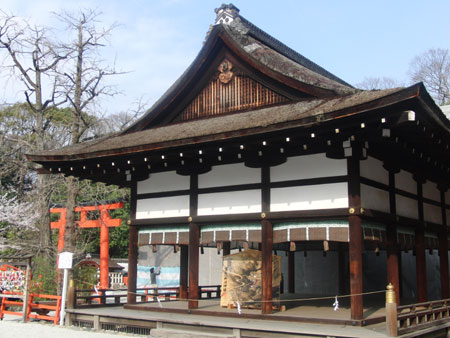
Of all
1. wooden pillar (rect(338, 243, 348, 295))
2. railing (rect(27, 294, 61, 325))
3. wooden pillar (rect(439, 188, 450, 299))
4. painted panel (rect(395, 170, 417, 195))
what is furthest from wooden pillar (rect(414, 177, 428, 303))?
railing (rect(27, 294, 61, 325))

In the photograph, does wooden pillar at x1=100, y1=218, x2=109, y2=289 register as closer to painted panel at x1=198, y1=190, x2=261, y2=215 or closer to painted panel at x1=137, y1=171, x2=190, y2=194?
painted panel at x1=137, y1=171, x2=190, y2=194

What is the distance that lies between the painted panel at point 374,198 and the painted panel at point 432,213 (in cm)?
236

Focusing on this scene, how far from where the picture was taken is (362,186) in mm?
9344

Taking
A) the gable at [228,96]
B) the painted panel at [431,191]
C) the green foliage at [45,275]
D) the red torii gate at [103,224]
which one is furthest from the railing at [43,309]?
the red torii gate at [103,224]

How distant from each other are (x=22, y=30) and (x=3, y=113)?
17601 millimetres

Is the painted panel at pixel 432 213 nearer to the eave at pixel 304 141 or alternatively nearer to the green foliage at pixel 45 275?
the eave at pixel 304 141

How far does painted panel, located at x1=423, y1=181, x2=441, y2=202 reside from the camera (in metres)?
12.4

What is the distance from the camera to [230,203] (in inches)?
422

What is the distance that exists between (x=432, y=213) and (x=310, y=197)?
4715 millimetres

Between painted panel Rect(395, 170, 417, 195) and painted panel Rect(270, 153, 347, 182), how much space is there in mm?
2268

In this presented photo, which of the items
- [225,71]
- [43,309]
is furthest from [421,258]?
[43,309]

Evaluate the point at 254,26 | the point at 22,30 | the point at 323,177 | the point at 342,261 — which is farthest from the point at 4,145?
the point at 323,177

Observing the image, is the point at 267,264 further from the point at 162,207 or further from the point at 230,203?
the point at 162,207

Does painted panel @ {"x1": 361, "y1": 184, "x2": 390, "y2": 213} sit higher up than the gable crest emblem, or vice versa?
the gable crest emblem
